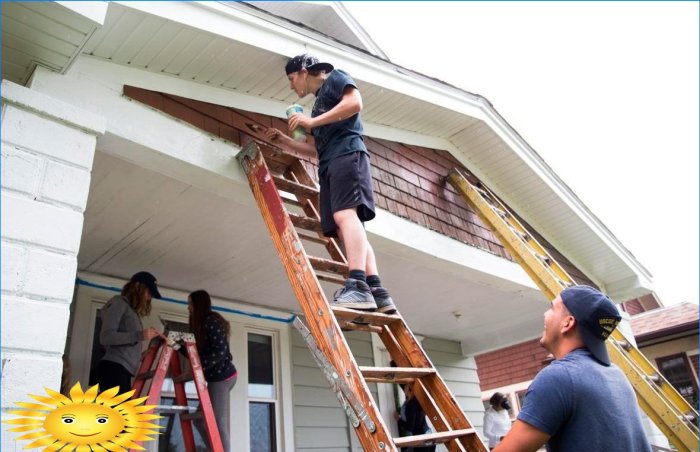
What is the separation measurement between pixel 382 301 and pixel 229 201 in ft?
5.33

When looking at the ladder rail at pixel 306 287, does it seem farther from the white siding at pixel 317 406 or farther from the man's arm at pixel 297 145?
the white siding at pixel 317 406

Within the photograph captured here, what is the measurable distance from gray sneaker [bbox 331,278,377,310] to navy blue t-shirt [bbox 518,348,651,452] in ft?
3.12

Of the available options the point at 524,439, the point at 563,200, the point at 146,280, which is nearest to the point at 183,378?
the point at 146,280

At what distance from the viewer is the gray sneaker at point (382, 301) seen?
2637 millimetres

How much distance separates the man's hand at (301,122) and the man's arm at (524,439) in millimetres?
1829

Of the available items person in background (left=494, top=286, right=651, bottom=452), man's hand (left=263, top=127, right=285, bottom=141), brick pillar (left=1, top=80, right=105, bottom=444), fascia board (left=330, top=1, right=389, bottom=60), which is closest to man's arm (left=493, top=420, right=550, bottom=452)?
person in background (left=494, top=286, right=651, bottom=452)

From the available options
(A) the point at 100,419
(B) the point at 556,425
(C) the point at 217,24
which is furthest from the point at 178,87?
(B) the point at 556,425

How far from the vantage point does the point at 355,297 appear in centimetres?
244

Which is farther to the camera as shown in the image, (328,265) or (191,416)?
(191,416)

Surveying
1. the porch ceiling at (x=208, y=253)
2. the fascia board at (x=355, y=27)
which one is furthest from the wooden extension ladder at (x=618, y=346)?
the fascia board at (x=355, y=27)

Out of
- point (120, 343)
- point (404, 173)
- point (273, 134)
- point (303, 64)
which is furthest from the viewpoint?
point (404, 173)

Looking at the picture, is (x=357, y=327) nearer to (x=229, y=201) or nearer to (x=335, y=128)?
(x=335, y=128)

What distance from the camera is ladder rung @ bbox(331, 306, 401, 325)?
235cm

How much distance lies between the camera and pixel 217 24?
2.95 meters
